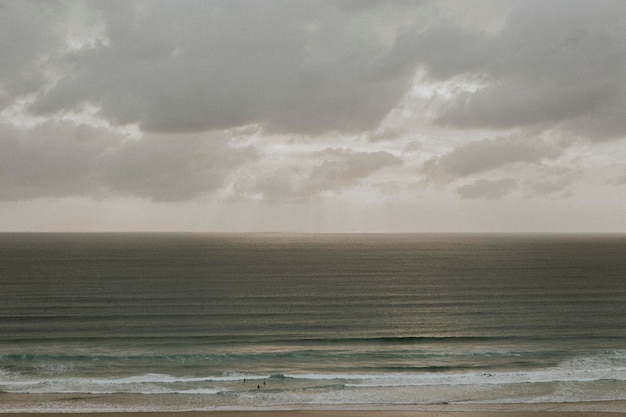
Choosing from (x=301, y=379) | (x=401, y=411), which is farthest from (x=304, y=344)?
(x=401, y=411)

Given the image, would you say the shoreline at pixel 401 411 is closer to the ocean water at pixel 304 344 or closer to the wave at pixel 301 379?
the ocean water at pixel 304 344

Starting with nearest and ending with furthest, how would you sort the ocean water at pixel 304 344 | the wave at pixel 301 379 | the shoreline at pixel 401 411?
the shoreline at pixel 401 411
the ocean water at pixel 304 344
the wave at pixel 301 379


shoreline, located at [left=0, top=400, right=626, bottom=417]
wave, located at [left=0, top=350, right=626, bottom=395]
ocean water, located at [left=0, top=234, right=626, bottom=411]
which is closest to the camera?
shoreline, located at [left=0, top=400, right=626, bottom=417]

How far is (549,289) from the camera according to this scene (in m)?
81.9

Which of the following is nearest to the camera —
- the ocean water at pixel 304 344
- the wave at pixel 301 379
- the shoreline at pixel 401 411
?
the shoreline at pixel 401 411

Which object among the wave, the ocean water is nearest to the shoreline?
the ocean water

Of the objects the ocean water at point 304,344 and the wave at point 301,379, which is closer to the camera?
the ocean water at point 304,344

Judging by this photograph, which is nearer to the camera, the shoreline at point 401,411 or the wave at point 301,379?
the shoreline at point 401,411

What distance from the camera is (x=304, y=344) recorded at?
45.2m

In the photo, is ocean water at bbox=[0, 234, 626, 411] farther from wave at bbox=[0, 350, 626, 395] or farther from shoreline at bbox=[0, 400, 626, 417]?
shoreline at bbox=[0, 400, 626, 417]

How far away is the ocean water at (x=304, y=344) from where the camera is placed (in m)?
32.2

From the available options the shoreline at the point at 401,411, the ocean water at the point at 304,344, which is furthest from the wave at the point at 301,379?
the shoreline at the point at 401,411

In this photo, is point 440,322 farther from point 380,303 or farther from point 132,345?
point 132,345

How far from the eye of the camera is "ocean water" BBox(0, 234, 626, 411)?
32.2 meters
